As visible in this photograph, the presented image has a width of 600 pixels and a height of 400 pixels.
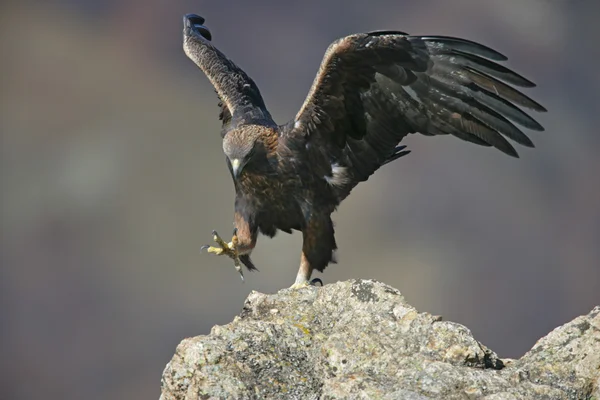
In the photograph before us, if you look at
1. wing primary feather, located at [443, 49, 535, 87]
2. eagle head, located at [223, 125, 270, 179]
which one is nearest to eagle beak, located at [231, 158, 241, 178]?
eagle head, located at [223, 125, 270, 179]

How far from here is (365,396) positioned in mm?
3738

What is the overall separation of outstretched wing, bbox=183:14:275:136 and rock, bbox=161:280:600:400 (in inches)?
150

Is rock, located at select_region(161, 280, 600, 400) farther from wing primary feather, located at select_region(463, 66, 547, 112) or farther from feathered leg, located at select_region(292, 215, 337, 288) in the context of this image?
feathered leg, located at select_region(292, 215, 337, 288)

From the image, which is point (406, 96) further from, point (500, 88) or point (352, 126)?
point (500, 88)

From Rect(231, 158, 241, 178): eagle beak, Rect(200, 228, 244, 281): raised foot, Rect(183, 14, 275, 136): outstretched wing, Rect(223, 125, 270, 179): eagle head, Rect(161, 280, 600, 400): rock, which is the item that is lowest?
Rect(161, 280, 600, 400): rock

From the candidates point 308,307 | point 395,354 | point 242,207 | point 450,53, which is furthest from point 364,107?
point 395,354

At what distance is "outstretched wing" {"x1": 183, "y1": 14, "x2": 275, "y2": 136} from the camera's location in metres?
8.41

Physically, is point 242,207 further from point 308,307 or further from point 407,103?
point 308,307

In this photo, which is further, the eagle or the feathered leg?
the feathered leg

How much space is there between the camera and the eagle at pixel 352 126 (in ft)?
22.3

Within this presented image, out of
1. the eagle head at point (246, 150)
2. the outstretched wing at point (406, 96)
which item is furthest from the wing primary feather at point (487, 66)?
the eagle head at point (246, 150)

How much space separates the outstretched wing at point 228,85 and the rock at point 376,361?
12.5 feet

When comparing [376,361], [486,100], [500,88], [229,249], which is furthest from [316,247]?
[376,361]

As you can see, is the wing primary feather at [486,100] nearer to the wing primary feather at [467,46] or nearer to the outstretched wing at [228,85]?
the wing primary feather at [467,46]
